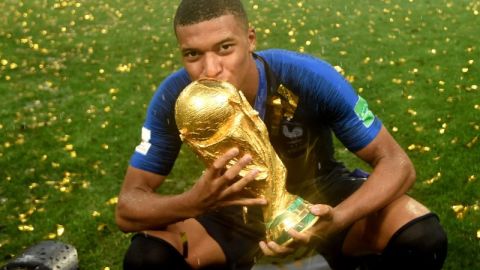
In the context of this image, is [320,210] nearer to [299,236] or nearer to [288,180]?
[299,236]

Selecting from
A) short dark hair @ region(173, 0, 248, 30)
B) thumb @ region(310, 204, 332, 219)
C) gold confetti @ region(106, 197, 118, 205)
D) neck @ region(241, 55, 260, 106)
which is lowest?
gold confetti @ region(106, 197, 118, 205)

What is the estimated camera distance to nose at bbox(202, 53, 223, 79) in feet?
10.1

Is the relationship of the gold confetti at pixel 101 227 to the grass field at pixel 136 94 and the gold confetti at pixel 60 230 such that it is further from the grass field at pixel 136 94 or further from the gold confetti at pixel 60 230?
the gold confetti at pixel 60 230

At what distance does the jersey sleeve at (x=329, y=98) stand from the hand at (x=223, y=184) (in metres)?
0.86

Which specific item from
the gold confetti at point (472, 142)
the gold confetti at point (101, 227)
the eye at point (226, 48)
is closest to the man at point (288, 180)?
the eye at point (226, 48)

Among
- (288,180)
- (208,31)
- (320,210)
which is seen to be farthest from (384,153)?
(208,31)

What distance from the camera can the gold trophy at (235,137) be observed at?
2729mm

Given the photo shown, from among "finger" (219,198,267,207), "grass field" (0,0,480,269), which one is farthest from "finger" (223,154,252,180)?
"grass field" (0,0,480,269)

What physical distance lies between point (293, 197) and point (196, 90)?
782mm

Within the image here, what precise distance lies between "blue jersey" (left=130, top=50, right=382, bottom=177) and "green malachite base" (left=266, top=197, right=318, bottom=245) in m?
0.73

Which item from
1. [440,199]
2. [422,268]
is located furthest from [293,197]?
[440,199]

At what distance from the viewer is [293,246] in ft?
9.27

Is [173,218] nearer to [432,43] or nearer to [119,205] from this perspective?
[119,205]

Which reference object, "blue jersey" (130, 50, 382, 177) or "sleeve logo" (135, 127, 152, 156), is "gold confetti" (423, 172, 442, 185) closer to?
"blue jersey" (130, 50, 382, 177)
